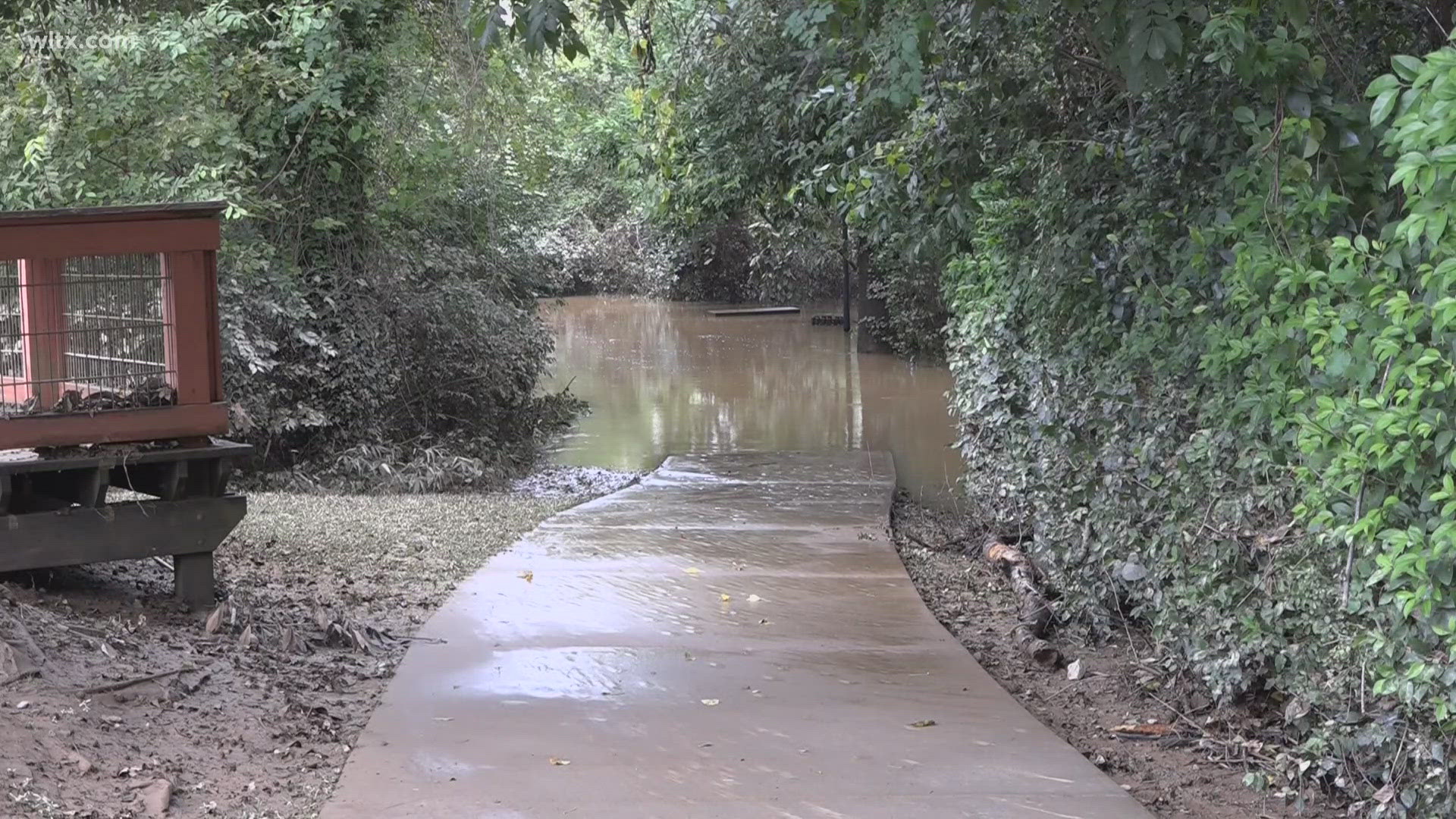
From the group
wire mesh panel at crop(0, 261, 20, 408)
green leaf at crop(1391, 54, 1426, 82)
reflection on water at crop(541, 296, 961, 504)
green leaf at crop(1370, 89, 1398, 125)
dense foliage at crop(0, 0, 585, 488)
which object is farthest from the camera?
reflection on water at crop(541, 296, 961, 504)

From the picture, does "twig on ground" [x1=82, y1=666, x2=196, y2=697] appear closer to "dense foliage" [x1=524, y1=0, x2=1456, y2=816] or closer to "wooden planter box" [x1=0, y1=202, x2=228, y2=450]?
"wooden planter box" [x1=0, y1=202, x2=228, y2=450]

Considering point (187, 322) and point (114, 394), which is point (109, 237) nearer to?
point (187, 322)

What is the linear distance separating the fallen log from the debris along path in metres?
0.54

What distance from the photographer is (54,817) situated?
4.23 m

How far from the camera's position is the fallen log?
7.34 m

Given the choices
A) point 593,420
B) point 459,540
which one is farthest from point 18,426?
point 593,420

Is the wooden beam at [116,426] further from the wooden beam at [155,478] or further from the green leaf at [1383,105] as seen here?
the green leaf at [1383,105]

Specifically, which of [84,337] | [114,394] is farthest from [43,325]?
[114,394]

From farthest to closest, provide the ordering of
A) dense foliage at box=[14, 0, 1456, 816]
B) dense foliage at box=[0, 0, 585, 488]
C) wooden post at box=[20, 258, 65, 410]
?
dense foliage at box=[0, 0, 585, 488]
wooden post at box=[20, 258, 65, 410]
dense foliage at box=[14, 0, 1456, 816]

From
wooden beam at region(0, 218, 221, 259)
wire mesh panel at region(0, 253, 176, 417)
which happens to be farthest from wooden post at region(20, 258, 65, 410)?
wooden beam at region(0, 218, 221, 259)

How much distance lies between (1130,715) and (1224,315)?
1981 millimetres

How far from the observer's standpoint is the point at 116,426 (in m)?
6.51

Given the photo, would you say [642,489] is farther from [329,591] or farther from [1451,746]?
[1451,746]

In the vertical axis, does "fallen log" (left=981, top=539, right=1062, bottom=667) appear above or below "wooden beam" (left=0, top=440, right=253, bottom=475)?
below
